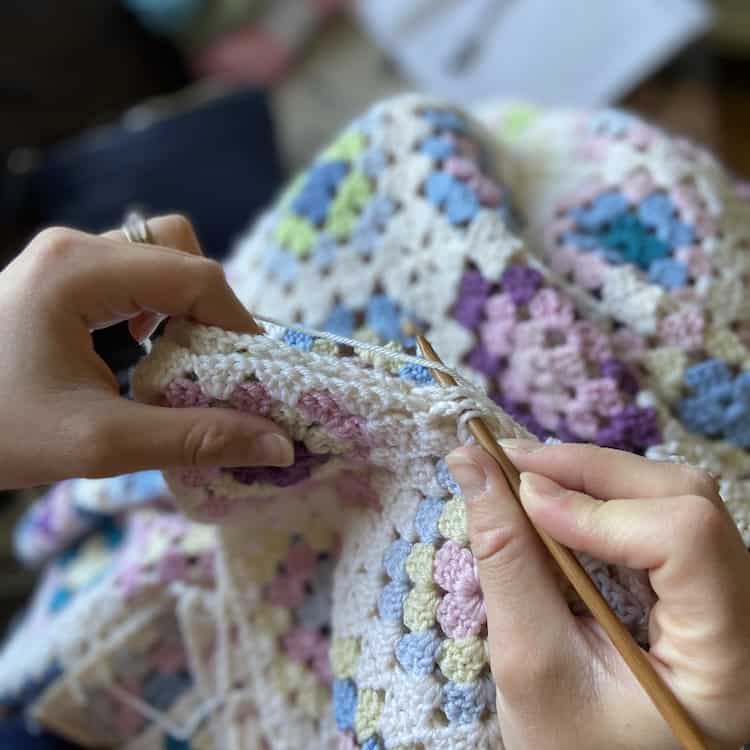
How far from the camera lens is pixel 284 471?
63cm

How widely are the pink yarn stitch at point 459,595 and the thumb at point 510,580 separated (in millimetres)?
44

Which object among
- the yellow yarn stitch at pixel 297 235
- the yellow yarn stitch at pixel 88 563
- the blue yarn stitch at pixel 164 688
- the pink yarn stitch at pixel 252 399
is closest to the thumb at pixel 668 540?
the pink yarn stitch at pixel 252 399

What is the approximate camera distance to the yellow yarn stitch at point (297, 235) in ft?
2.64

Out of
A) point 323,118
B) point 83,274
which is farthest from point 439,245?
point 323,118

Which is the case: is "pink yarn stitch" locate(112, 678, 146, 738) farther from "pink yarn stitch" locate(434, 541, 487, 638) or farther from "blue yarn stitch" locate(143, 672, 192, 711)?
"pink yarn stitch" locate(434, 541, 487, 638)

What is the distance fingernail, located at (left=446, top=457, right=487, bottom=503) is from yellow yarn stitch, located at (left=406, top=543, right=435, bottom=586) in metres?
0.09

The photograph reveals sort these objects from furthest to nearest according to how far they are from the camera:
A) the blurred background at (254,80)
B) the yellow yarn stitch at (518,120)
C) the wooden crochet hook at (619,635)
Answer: the blurred background at (254,80) < the yellow yarn stitch at (518,120) < the wooden crochet hook at (619,635)

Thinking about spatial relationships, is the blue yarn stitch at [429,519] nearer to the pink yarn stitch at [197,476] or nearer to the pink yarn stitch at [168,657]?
the pink yarn stitch at [197,476]

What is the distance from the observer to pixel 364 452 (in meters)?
0.61

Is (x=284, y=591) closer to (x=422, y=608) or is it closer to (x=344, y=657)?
(x=344, y=657)

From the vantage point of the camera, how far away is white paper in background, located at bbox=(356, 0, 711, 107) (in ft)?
5.10

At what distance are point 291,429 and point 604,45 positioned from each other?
4.21 ft

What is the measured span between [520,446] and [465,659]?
0.49 feet

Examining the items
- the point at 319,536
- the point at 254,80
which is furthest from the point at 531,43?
the point at 319,536
